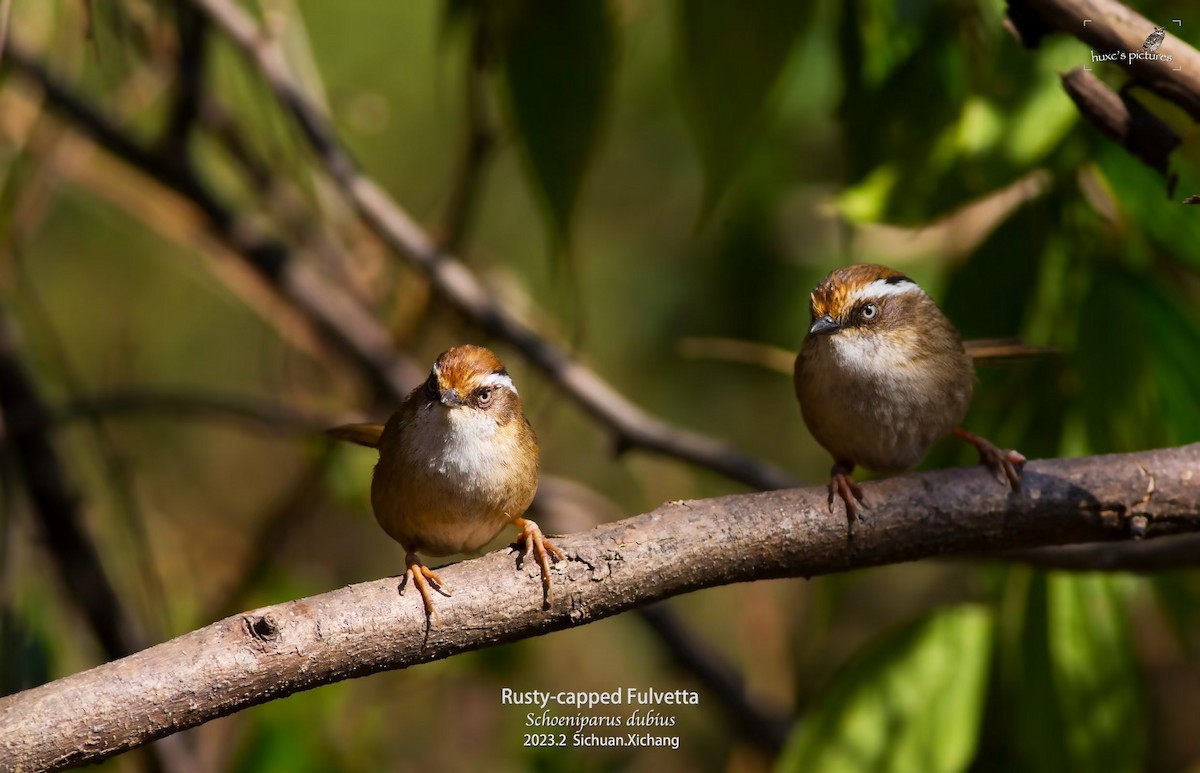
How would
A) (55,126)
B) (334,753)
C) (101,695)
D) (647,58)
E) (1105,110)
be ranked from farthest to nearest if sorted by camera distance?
(647,58) → (55,126) → (334,753) → (1105,110) → (101,695)

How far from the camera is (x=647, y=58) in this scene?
229 inches

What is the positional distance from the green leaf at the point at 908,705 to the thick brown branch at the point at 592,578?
81 centimetres

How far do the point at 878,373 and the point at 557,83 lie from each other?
1131mm

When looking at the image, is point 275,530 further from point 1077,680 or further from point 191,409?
point 1077,680

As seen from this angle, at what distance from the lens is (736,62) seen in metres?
2.89

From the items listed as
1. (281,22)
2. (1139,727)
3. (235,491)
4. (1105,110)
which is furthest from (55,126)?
(1139,727)

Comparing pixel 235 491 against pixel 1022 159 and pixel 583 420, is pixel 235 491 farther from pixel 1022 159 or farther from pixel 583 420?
pixel 1022 159

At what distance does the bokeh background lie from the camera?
290 cm

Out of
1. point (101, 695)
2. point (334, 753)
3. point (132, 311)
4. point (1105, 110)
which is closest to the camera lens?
point (101, 695)

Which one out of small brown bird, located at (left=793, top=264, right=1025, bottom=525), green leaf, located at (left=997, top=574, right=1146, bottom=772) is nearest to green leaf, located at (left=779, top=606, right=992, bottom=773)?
green leaf, located at (left=997, top=574, right=1146, bottom=772)

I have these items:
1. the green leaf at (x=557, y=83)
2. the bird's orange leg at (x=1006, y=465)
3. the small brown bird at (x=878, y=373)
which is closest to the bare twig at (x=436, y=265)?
the green leaf at (x=557, y=83)

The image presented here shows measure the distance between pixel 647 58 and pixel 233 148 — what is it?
1.99 metres

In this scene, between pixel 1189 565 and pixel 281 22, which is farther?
pixel 281 22

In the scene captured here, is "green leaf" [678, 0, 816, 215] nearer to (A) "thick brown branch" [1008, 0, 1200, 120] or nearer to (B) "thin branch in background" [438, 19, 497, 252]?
(A) "thick brown branch" [1008, 0, 1200, 120]
